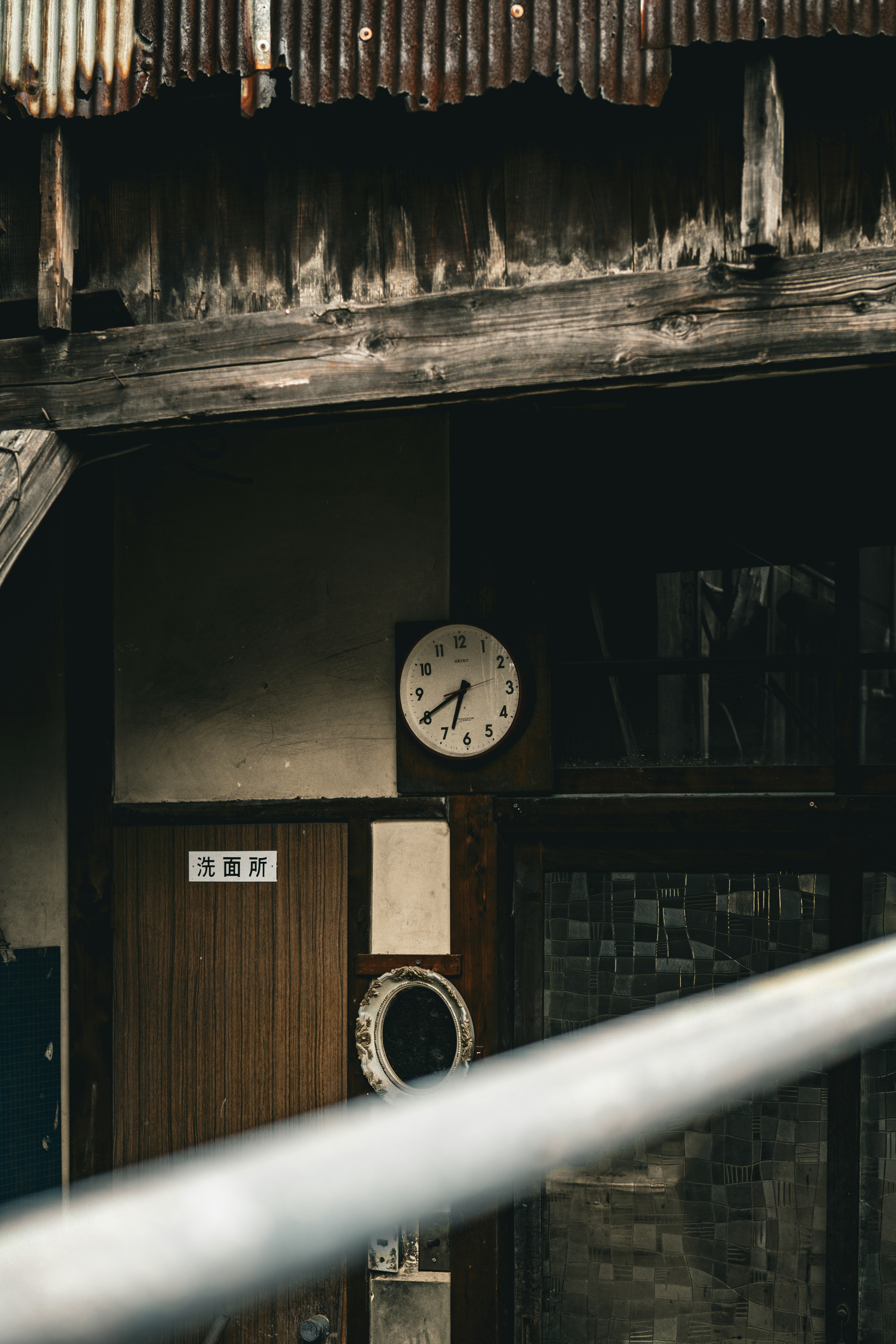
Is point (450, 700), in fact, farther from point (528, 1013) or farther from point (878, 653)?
point (878, 653)

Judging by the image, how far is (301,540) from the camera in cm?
464

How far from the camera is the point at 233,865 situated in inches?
181

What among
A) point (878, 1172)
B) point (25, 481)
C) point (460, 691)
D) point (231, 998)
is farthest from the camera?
point (231, 998)

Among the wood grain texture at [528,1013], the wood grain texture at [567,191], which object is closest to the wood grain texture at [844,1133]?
the wood grain texture at [528,1013]

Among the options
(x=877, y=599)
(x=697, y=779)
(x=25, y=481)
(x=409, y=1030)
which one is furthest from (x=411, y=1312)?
(x=25, y=481)

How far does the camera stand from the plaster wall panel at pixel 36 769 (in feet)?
15.5

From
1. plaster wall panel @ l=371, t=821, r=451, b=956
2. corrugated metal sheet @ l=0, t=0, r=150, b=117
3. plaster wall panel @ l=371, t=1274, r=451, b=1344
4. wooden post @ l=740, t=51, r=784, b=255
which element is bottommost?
plaster wall panel @ l=371, t=1274, r=451, b=1344

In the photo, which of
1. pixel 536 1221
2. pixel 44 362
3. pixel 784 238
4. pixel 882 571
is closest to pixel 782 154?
pixel 784 238

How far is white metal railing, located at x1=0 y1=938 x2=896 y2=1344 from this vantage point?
10.1 inches

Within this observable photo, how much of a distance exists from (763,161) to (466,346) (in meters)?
0.88

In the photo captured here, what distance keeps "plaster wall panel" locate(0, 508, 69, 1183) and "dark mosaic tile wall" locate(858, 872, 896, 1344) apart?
3179 millimetres

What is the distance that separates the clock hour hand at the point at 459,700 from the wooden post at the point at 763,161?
2.01m

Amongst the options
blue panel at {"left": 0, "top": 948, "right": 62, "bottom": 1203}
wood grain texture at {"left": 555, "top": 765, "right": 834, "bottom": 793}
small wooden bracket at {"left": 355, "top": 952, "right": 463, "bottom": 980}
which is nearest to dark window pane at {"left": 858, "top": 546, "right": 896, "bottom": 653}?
wood grain texture at {"left": 555, "top": 765, "right": 834, "bottom": 793}

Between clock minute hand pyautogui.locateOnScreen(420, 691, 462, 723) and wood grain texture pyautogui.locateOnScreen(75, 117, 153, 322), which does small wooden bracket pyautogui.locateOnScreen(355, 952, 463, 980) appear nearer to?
clock minute hand pyautogui.locateOnScreen(420, 691, 462, 723)
